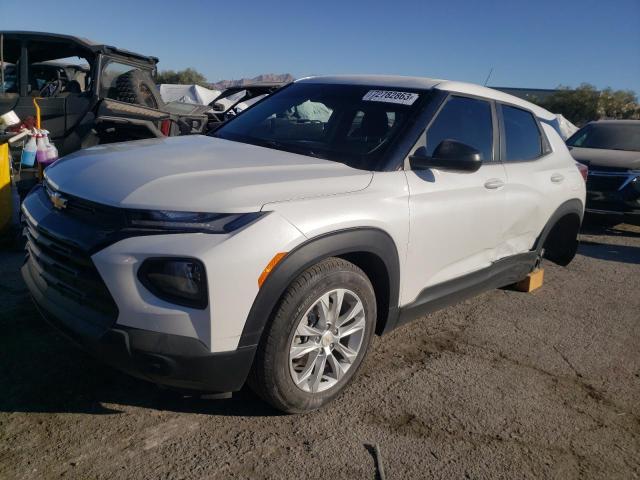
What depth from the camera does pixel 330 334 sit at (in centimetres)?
265

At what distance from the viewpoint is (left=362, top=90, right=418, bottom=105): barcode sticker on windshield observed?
10.8 feet

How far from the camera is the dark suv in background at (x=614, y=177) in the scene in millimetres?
7277

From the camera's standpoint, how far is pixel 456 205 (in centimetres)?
320

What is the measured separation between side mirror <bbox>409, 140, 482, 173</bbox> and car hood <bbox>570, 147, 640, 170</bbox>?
5747 mm

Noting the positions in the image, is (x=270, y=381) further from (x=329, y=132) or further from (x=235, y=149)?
(x=329, y=132)

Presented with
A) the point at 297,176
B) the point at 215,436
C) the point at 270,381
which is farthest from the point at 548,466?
the point at 297,176

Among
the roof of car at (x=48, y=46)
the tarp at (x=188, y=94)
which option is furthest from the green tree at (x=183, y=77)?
the roof of car at (x=48, y=46)

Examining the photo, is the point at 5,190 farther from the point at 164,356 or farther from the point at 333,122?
the point at 164,356

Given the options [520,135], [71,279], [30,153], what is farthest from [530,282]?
[30,153]

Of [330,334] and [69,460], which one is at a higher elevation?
[330,334]

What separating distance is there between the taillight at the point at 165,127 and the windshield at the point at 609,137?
6797 millimetres

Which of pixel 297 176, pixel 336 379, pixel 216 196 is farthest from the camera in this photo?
pixel 336 379

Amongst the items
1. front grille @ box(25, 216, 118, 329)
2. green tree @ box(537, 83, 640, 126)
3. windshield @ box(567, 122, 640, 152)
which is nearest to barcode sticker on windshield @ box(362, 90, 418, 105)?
front grille @ box(25, 216, 118, 329)

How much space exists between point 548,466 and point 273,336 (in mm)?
1459
